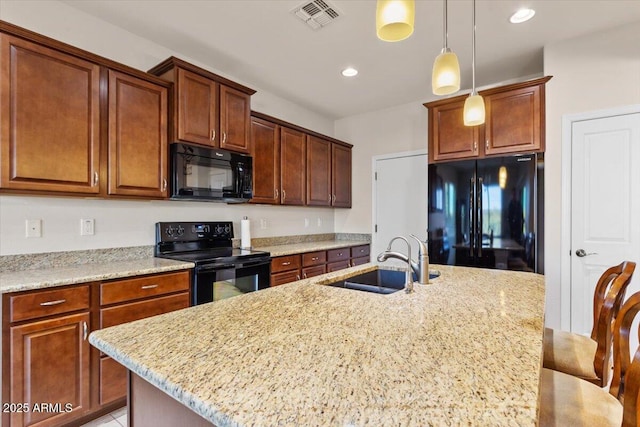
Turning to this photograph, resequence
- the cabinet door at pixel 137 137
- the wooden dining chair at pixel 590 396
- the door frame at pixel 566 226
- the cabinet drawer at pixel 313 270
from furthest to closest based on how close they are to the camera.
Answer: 1. the cabinet drawer at pixel 313 270
2. the door frame at pixel 566 226
3. the cabinet door at pixel 137 137
4. the wooden dining chair at pixel 590 396

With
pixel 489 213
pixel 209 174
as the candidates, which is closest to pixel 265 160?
pixel 209 174

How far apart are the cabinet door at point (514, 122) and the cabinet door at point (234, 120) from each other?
87.4 inches

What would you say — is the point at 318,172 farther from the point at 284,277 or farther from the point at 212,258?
the point at 212,258

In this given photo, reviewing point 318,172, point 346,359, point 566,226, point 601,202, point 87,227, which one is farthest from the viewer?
point 318,172

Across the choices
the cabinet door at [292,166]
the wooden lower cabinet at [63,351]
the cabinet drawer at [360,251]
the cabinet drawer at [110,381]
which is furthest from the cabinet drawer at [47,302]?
the cabinet drawer at [360,251]

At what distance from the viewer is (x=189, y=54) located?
9.71 feet

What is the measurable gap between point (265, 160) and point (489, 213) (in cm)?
222

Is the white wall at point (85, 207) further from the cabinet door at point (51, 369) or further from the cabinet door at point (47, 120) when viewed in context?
the cabinet door at point (51, 369)

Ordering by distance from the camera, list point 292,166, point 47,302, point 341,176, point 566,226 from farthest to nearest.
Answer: point 341,176 → point 292,166 → point 566,226 → point 47,302

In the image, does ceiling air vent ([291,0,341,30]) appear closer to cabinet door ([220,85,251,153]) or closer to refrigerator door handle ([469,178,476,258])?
cabinet door ([220,85,251,153])

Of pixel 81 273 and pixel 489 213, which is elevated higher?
pixel 489 213

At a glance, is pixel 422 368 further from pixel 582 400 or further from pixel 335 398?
pixel 582 400

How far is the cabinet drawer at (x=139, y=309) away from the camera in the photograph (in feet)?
6.31

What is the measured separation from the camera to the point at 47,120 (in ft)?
6.36
